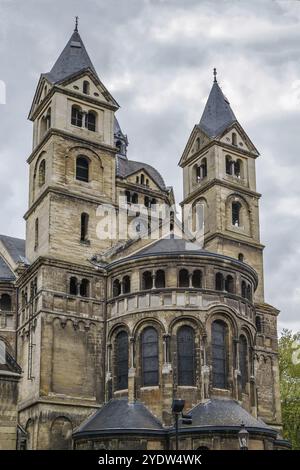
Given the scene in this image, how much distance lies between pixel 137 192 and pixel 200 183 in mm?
5209

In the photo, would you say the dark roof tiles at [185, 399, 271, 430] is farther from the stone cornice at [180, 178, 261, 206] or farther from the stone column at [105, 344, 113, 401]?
the stone cornice at [180, 178, 261, 206]

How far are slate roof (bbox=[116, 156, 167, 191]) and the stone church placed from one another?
519 centimetres

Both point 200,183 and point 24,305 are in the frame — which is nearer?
point 24,305

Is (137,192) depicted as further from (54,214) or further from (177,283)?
(177,283)

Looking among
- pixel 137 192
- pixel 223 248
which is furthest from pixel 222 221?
pixel 137 192

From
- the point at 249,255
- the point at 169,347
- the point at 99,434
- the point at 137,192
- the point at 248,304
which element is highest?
the point at 137,192

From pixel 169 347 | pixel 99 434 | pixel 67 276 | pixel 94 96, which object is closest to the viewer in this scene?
pixel 99 434

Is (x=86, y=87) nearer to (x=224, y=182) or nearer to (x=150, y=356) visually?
(x=224, y=182)

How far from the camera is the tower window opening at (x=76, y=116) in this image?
2206 inches

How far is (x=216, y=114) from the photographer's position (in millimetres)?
65188

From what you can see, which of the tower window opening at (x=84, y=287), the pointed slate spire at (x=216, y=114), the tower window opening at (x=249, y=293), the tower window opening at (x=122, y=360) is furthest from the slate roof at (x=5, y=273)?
the pointed slate spire at (x=216, y=114)

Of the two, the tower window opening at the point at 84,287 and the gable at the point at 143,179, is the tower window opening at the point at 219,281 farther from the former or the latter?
the gable at the point at 143,179

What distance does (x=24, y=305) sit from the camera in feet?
169

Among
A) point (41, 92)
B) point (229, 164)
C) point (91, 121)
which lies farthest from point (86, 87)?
point (229, 164)
